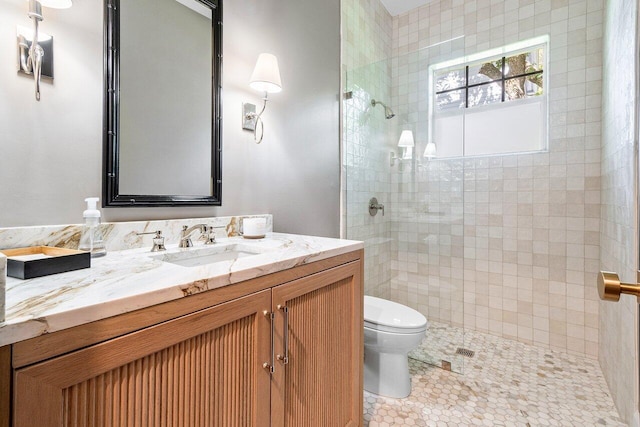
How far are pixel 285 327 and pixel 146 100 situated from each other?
1.01 m

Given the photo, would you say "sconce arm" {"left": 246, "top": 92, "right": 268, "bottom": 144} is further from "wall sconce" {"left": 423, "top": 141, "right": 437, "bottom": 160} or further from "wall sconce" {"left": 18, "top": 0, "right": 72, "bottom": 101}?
"wall sconce" {"left": 423, "top": 141, "right": 437, "bottom": 160}

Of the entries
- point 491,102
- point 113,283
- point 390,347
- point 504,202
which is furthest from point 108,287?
point 491,102

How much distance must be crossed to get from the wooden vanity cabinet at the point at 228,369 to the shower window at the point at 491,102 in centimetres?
181

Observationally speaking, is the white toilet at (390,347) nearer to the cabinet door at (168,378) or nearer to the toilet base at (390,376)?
the toilet base at (390,376)

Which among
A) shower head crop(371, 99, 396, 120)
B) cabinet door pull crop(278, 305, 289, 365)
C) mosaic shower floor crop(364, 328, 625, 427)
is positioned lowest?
mosaic shower floor crop(364, 328, 625, 427)

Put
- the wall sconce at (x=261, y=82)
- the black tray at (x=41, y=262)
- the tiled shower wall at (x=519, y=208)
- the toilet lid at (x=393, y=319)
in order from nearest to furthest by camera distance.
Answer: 1. the black tray at (x=41, y=262)
2. the wall sconce at (x=261, y=82)
3. the toilet lid at (x=393, y=319)
4. the tiled shower wall at (x=519, y=208)

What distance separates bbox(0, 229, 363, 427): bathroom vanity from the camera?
460mm

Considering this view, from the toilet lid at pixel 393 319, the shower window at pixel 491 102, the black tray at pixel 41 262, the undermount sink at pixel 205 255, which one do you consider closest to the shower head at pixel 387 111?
the shower window at pixel 491 102

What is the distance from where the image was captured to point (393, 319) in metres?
1.67

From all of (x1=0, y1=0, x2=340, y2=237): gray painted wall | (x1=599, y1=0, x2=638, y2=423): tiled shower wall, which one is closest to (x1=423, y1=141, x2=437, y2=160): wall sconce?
(x1=0, y1=0, x2=340, y2=237): gray painted wall

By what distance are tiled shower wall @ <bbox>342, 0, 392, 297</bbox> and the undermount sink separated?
1.12 metres

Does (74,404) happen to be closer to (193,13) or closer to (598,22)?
(193,13)

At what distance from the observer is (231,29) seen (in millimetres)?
1456

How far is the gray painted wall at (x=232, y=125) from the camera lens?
877 millimetres
